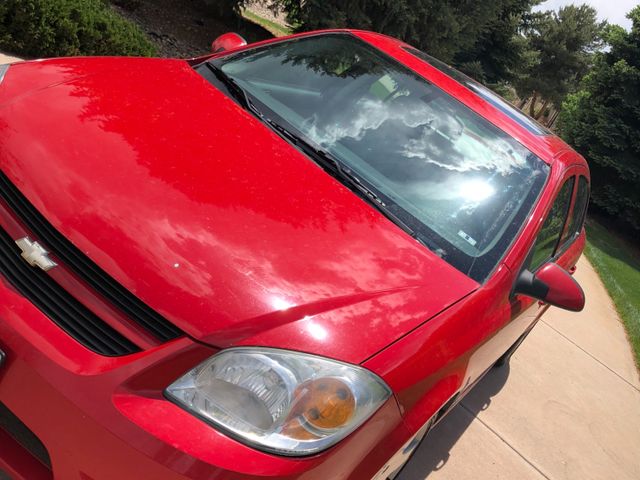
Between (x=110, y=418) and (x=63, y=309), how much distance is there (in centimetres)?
33

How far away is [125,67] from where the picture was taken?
8.44ft

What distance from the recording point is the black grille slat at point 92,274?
1.49 meters

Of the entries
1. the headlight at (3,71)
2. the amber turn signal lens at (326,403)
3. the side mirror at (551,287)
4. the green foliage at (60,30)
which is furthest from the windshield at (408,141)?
the green foliage at (60,30)

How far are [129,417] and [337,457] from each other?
20.8 inches

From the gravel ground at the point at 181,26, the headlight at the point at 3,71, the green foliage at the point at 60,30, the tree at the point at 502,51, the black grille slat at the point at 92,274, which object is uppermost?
the tree at the point at 502,51

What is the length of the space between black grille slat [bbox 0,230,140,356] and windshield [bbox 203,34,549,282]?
116 centimetres

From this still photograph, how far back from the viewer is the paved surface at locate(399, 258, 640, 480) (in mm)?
Answer: 3189

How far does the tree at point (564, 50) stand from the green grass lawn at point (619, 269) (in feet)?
60.2

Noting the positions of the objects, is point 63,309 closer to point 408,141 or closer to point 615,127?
point 408,141

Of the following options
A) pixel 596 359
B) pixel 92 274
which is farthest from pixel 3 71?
pixel 596 359

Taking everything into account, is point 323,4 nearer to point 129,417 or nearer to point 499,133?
point 499,133

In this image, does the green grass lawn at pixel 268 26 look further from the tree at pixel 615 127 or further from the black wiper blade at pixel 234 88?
the black wiper blade at pixel 234 88

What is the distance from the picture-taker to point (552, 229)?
2.91 meters

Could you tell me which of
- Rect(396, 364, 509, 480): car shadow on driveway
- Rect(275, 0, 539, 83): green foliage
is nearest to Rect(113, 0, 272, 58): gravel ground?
Rect(275, 0, 539, 83): green foliage
